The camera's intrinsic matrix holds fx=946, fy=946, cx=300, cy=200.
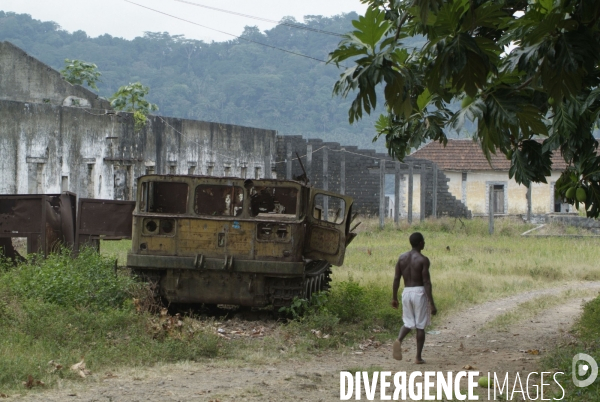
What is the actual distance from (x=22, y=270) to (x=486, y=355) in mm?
6320

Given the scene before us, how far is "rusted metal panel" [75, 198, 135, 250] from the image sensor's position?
47.2ft

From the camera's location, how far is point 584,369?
812cm

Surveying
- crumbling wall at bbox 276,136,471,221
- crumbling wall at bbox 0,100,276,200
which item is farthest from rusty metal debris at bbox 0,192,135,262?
crumbling wall at bbox 276,136,471,221

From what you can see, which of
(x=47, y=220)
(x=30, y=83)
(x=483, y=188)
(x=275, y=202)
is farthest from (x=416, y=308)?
(x=483, y=188)

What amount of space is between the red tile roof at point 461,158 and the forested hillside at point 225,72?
22.4 m

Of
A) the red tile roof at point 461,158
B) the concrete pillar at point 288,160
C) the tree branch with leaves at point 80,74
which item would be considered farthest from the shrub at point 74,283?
the tree branch with leaves at point 80,74

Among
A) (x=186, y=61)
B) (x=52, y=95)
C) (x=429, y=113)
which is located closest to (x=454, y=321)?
(x=429, y=113)

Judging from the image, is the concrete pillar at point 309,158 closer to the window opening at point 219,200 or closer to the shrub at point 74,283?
the window opening at point 219,200

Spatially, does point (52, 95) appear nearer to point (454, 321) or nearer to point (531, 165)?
point (454, 321)

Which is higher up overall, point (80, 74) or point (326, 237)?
point (80, 74)

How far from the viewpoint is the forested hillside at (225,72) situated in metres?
70.4

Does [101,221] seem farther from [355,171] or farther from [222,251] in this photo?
[355,171]

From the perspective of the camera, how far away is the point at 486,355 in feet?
33.7

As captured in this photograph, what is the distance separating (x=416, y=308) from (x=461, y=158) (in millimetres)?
34021
